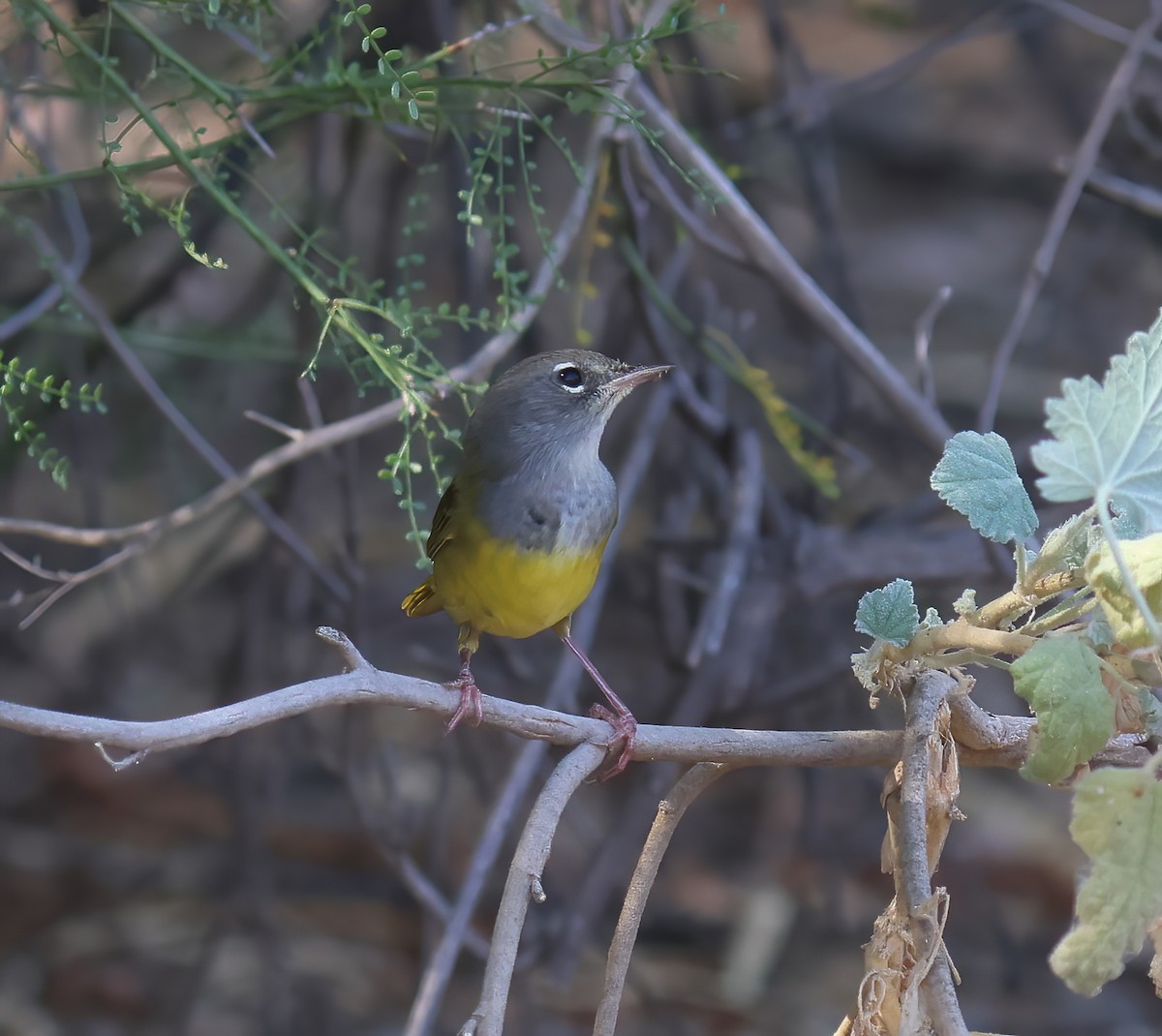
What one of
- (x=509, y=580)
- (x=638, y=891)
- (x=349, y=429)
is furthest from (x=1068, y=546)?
(x=349, y=429)

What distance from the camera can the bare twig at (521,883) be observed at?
866 millimetres

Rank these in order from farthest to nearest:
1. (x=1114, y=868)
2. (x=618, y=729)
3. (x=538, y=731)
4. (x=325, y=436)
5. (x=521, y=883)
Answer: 1. (x=325, y=436)
2. (x=618, y=729)
3. (x=538, y=731)
4. (x=521, y=883)
5. (x=1114, y=868)

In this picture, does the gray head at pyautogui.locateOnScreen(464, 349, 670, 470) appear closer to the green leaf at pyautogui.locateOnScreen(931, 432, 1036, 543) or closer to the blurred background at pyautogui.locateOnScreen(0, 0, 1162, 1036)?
the blurred background at pyautogui.locateOnScreen(0, 0, 1162, 1036)

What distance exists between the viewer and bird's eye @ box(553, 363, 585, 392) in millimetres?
2092

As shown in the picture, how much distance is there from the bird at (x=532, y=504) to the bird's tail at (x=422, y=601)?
46mm

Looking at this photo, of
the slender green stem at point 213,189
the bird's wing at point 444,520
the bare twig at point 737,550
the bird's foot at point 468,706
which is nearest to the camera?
the bird's foot at point 468,706

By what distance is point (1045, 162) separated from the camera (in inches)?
193

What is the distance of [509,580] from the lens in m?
1.95

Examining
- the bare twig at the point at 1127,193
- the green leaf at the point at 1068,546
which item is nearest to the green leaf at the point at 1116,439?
the green leaf at the point at 1068,546

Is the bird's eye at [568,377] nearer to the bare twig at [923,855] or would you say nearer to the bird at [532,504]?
the bird at [532,504]

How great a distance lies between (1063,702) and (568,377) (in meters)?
1.44

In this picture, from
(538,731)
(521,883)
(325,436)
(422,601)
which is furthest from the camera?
(422,601)

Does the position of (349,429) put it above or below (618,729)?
above

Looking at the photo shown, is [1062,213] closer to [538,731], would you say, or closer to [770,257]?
[770,257]
